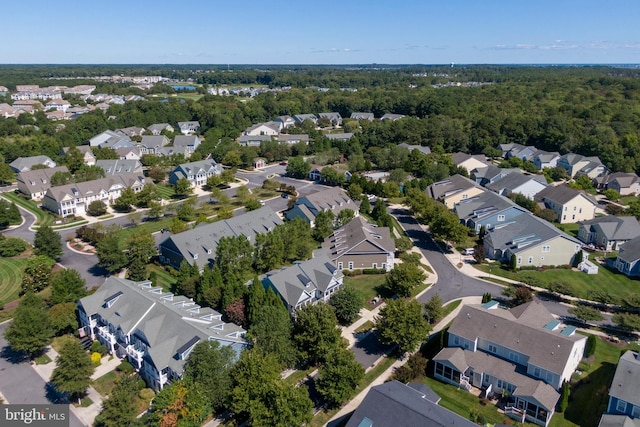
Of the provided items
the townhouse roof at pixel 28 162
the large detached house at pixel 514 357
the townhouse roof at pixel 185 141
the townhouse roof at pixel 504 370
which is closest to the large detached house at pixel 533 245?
the large detached house at pixel 514 357

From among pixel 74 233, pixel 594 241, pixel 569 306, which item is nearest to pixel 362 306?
pixel 569 306

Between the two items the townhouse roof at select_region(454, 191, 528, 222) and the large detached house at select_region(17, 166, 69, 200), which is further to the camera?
the large detached house at select_region(17, 166, 69, 200)

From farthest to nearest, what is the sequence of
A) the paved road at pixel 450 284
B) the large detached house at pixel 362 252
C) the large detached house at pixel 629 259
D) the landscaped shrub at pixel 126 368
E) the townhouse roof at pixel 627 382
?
the large detached house at pixel 362 252 < the large detached house at pixel 629 259 < the paved road at pixel 450 284 < the landscaped shrub at pixel 126 368 < the townhouse roof at pixel 627 382

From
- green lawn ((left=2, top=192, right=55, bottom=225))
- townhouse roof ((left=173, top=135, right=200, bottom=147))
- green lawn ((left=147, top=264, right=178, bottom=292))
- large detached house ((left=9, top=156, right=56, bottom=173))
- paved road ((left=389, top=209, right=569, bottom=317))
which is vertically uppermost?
townhouse roof ((left=173, top=135, right=200, bottom=147))

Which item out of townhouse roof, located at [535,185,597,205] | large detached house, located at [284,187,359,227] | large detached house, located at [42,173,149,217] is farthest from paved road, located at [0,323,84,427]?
townhouse roof, located at [535,185,597,205]

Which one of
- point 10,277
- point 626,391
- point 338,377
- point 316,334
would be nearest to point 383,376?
point 338,377

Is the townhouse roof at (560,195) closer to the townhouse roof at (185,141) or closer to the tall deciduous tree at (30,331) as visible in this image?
the tall deciduous tree at (30,331)

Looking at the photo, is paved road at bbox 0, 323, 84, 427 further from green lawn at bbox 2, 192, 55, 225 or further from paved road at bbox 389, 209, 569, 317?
green lawn at bbox 2, 192, 55, 225

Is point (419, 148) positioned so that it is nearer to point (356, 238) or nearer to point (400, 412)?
point (356, 238)
